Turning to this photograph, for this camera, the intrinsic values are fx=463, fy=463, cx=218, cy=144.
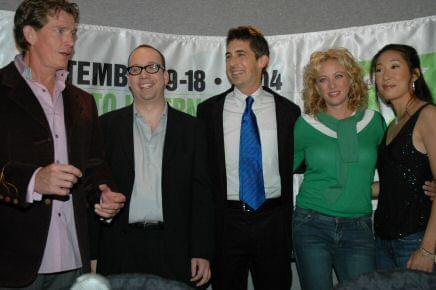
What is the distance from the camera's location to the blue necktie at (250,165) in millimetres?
Result: 2588

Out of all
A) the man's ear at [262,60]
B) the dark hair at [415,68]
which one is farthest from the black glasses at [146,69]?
the dark hair at [415,68]

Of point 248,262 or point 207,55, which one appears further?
point 207,55

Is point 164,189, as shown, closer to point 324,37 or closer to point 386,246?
point 386,246

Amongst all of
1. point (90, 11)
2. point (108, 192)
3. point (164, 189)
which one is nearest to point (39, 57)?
point (108, 192)

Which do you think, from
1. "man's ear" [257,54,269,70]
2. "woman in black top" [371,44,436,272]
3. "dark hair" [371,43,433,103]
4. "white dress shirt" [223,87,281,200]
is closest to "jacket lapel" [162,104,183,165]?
"white dress shirt" [223,87,281,200]

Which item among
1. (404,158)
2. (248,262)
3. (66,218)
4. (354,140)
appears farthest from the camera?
(248,262)

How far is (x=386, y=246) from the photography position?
2336 millimetres

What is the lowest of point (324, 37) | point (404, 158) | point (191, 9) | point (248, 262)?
point (248, 262)

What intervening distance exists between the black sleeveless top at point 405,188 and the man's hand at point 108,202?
1310mm

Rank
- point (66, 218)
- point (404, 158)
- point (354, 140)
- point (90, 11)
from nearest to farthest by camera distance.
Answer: point (66, 218), point (404, 158), point (354, 140), point (90, 11)

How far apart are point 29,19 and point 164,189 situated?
40.4 inches

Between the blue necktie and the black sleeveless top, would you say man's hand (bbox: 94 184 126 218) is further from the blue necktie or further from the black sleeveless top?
the black sleeveless top

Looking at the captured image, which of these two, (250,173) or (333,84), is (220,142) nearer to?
(250,173)

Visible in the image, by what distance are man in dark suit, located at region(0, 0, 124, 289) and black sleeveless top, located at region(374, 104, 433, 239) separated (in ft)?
4.33
